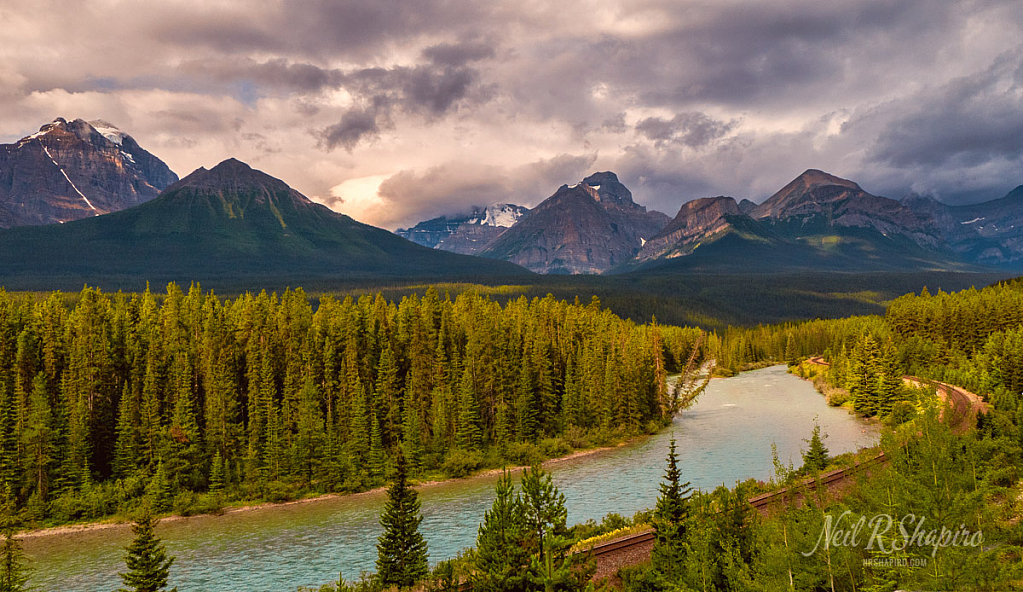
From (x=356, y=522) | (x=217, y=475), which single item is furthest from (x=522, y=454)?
(x=217, y=475)

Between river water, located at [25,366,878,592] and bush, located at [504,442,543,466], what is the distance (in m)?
3.64

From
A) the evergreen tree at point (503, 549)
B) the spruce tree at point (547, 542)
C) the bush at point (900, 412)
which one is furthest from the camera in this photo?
the bush at point (900, 412)

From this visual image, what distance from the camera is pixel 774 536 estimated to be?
22.9m

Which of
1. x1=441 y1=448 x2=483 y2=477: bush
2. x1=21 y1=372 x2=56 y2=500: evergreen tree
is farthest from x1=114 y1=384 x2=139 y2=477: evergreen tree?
x1=441 y1=448 x2=483 y2=477: bush

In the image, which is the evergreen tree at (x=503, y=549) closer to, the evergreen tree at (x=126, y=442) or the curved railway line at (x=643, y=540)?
the curved railway line at (x=643, y=540)

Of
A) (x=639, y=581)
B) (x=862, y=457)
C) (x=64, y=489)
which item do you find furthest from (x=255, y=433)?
(x=862, y=457)

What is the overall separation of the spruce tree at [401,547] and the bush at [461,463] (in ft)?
121

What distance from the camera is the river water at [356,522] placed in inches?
1801

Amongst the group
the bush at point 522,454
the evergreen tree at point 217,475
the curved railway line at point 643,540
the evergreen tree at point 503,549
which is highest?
the evergreen tree at point 503,549

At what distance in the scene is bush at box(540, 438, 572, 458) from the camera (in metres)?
82.8

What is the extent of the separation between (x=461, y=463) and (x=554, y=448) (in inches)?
570

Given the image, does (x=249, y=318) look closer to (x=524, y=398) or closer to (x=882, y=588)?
(x=524, y=398)

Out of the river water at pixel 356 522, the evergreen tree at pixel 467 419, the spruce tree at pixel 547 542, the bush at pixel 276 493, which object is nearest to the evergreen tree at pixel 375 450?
the river water at pixel 356 522

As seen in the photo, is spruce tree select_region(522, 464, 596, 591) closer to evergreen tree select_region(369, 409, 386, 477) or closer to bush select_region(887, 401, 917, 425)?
evergreen tree select_region(369, 409, 386, 477)
